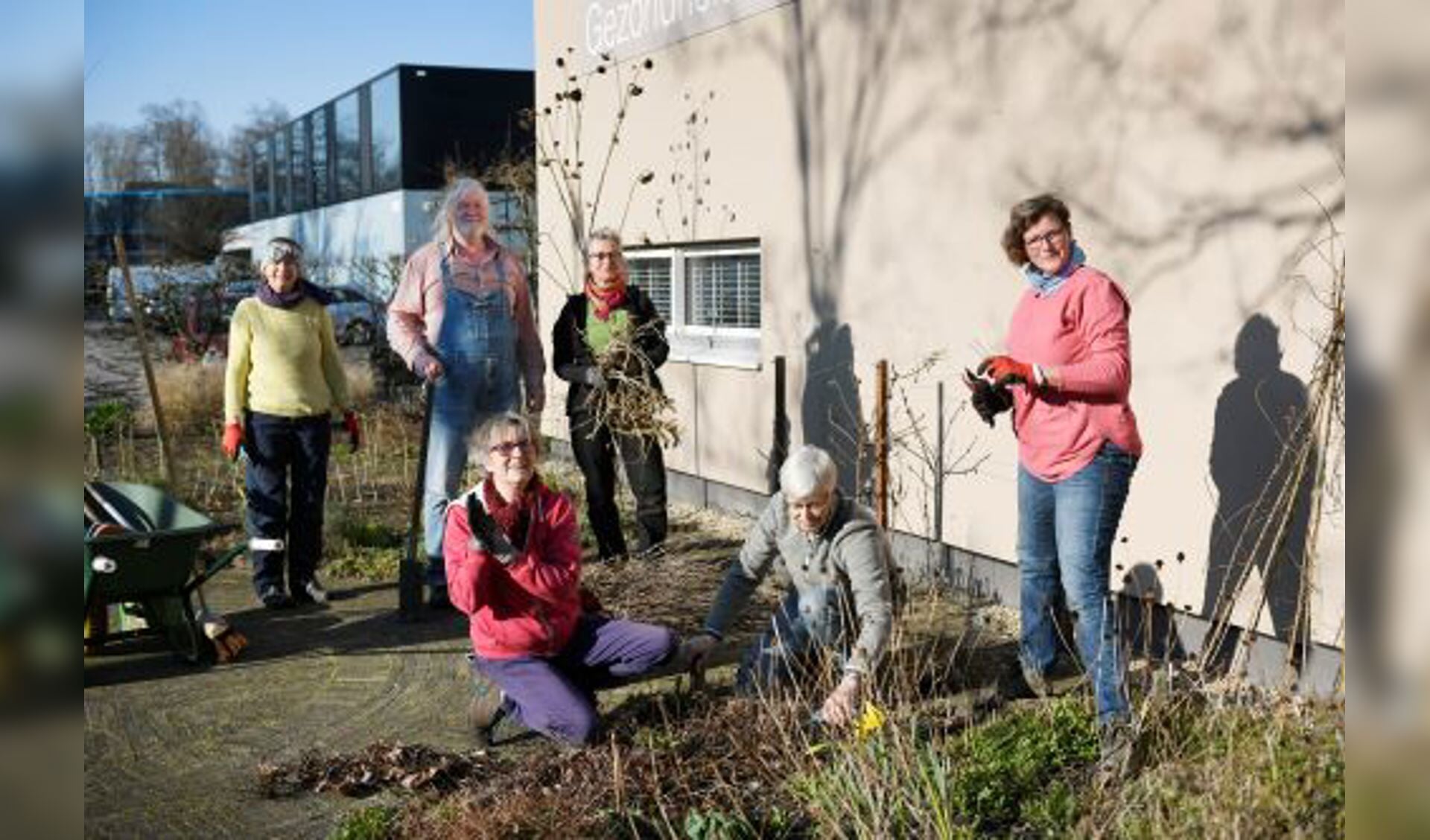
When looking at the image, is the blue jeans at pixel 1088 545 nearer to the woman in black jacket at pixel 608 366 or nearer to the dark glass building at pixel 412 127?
the woman in black jacket at pixel 608 366

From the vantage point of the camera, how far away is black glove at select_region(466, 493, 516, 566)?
4.76m

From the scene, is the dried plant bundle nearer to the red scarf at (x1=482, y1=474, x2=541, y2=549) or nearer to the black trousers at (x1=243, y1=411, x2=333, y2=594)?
the black trousers at (x1=243, y1=411, x2=333, y2=594)

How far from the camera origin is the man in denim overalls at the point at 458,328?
21.3 feet

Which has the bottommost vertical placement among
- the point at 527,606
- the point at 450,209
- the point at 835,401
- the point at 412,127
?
the point at 527,606

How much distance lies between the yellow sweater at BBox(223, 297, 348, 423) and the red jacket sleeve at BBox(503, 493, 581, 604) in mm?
2179

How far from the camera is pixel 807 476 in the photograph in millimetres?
4703

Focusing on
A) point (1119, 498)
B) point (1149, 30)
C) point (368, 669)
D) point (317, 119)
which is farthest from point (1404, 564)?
point (317, 119)

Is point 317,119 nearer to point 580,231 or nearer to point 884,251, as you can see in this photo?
point 580,231

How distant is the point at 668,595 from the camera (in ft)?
20.7

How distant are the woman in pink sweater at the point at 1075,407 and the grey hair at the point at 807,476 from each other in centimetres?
59

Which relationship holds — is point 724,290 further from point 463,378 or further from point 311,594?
point 311,594

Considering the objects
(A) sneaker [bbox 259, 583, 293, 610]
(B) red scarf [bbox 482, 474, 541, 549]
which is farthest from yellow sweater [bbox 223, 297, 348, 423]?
(B) red scarf [bbox 482, 474, 541, 549]

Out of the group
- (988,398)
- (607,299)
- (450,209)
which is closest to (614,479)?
(607,299)

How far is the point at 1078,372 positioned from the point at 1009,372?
22 centimetres
